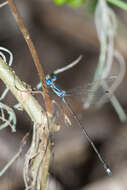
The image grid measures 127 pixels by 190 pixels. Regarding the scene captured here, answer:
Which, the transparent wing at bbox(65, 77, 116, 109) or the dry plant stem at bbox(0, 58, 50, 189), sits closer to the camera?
the dry plant stem at bbox(0, 58, 50, 189)

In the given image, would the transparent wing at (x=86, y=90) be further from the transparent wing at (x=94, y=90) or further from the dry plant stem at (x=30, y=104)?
the dry plant stem at (x=30, y=104)

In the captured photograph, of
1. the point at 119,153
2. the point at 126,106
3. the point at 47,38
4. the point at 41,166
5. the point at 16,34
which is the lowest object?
the point at 119,153

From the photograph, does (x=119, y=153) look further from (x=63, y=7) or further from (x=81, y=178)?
(x=63, y=7)

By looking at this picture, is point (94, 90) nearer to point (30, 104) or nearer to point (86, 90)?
point (86, 90)

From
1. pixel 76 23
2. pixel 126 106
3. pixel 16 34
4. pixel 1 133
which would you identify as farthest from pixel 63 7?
pixel 1 133

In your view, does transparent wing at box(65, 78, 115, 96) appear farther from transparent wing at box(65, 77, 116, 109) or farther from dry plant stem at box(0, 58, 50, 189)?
dry plant stem at box(0, 58, 50, 189)

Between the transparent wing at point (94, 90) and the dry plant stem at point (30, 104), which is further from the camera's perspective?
the transparent wing at point (94, 90)

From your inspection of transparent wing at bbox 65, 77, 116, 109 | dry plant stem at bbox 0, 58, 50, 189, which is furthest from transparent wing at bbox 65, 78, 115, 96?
dry plant stem at bbox 0, 58, 50, 189

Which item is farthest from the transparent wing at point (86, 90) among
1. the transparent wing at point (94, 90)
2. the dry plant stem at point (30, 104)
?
the dry plant stem at point (30, 104)
